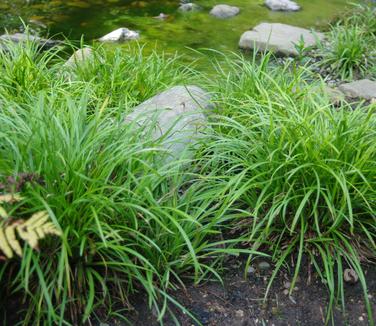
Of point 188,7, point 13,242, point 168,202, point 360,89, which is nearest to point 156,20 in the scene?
point 188,7

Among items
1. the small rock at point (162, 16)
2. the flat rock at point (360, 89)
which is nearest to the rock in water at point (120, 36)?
the small rock at point (162, 16)

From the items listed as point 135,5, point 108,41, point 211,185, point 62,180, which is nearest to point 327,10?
point 135,5

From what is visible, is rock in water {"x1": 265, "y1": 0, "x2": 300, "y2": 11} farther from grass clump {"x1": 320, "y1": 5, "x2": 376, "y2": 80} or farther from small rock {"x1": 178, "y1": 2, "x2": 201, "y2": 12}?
grass clump {"x1": 320, "y1": 5, "x2": 376, "y2": 80}

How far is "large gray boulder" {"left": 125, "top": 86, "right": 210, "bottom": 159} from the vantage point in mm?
2781

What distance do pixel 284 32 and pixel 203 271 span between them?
15.0ft

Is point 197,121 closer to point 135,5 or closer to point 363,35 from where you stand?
point 363,35

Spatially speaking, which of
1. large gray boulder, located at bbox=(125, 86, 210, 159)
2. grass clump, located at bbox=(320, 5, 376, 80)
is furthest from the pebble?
grass clump, located at bbox=(320, 5, 376, 80)

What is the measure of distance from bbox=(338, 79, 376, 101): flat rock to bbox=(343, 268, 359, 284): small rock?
2.29 m

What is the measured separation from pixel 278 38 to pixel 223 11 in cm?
141

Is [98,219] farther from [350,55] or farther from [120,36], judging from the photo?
[120,36]

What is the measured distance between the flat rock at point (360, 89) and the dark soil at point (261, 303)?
2305mm

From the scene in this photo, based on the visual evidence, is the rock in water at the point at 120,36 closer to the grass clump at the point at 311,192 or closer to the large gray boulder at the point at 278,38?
the large gray boulder at the point at 278,38

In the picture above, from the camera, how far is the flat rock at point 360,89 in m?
4.50

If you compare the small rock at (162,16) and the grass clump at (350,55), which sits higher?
the grass clump at (350,55)
